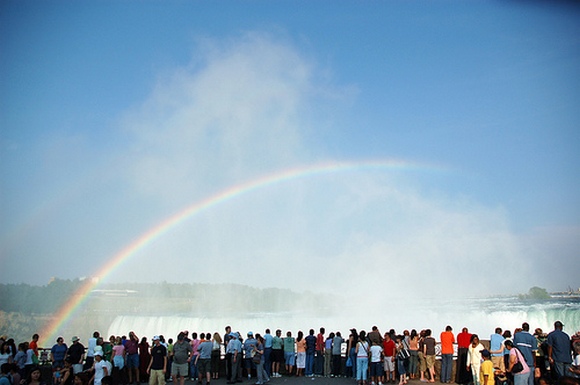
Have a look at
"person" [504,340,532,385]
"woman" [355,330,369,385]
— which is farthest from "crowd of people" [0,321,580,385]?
"person" [504,340,532,385]

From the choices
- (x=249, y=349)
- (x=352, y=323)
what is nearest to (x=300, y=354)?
(x=249, y=349)

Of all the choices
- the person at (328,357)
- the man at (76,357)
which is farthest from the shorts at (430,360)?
the man at (76,357)

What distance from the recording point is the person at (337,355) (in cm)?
1605

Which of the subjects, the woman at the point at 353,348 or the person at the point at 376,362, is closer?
the person at the point at 376,362

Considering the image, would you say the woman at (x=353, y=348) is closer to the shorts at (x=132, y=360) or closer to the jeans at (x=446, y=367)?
the jeans at (x=446, y=367)

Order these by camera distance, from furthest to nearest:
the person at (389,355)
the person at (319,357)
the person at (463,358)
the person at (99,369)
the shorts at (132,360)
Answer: the person at (319,357), the shorts at (132,360), the person at (389,355), the person at (463,358), the person at (99,369)

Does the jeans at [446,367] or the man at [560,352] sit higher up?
the man at [560,352]

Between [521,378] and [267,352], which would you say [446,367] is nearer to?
[521,378]

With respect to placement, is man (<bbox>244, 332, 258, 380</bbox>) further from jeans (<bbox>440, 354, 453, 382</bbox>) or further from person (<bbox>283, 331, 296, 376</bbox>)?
jeans (<bbox>440, 354, 453, 382</bbox>)

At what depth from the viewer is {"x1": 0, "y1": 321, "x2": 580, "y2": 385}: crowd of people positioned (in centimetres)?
1243

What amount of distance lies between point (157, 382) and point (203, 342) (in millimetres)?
1844

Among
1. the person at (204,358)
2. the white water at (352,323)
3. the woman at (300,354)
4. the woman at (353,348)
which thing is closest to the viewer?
the person at (204,358)

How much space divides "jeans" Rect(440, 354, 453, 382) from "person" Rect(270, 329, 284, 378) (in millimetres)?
5264

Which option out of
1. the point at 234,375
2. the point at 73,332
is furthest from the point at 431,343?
the point at 73,332
